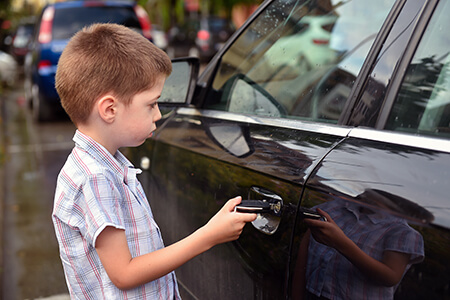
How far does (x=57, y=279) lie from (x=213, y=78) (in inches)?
84.6

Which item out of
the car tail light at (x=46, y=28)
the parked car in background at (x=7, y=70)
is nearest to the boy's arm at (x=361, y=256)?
the car tail light at (x=46, y=28)

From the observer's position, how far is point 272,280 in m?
1.55

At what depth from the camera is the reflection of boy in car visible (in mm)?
1169

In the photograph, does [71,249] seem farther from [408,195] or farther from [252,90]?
[252,90]

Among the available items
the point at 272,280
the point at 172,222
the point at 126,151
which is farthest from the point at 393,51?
the point at 126,151

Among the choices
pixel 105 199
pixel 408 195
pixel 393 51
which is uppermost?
pixel 393 51

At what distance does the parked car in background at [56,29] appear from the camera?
9.01 meters

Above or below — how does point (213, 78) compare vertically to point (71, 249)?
above

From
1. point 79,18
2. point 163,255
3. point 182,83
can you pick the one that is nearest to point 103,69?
point 163,255

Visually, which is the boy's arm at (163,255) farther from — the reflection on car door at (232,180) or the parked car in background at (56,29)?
the parked car in background at (56,29)

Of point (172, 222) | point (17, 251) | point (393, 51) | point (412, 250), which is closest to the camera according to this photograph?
point (412, 250)

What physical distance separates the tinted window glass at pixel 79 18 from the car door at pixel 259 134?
7119 mm

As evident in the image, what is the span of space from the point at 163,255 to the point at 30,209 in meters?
4.26

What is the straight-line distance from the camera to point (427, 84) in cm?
151
